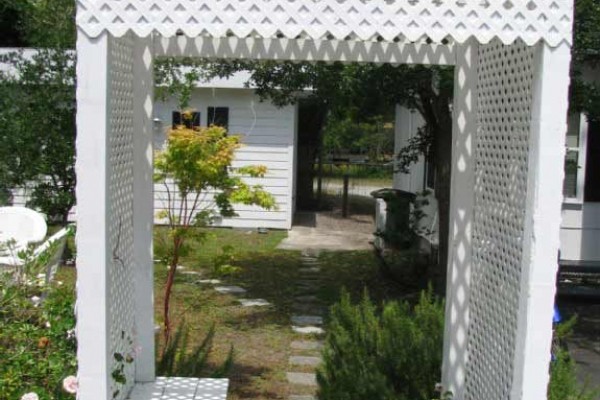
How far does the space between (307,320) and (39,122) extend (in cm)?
406

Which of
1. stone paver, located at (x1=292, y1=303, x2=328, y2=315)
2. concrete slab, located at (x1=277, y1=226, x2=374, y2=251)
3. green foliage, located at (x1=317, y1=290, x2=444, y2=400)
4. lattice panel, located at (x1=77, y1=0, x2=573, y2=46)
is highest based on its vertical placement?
lattice panel, located at (x1=77, y1=0, x2=573, y2=46)

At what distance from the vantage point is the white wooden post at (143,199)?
176 inches

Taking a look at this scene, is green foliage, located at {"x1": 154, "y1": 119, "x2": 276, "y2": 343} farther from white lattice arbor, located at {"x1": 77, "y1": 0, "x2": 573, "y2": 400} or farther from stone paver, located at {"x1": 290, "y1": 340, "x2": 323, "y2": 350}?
stone paver, located at {"x1": 290, "y1": 340, "x2": 323, "y2": 350}

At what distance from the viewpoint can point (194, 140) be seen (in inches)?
232

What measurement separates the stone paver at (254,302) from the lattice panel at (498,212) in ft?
15.6

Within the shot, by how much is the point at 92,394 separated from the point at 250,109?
1160cm

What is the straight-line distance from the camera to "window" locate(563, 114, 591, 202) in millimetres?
9891

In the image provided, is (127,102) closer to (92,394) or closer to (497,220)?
(92,394)

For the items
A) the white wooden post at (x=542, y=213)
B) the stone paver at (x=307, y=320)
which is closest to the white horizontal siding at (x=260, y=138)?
the stone paver at (x=307, y=320)

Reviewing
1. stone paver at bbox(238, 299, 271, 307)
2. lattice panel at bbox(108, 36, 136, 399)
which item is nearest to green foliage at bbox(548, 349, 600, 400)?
lattice panel at bbox(108, 36, 136, 399)

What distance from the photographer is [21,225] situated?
7.54m

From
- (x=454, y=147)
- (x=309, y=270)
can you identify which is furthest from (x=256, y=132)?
(x=454, y=147)

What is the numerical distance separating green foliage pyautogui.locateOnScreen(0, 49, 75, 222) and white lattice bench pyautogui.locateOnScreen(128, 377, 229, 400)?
487 centimetres

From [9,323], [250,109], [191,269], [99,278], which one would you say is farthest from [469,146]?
[250,109]
